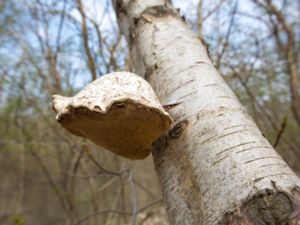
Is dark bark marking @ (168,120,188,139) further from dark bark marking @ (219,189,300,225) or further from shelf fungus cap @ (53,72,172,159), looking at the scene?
dark bark marking @ (219,189,300,225)

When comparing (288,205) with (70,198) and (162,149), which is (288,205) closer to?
(162,149)

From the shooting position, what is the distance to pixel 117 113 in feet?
3.10

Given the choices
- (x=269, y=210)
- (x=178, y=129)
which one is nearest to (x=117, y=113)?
A: (x=178, y=129)

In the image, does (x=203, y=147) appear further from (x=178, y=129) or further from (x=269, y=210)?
(x=269, y=210)

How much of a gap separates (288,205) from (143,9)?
90 centimetres

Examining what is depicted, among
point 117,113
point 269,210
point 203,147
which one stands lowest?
point 269,210

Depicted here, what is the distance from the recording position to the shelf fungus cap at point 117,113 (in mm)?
926

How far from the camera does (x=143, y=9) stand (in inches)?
54.0

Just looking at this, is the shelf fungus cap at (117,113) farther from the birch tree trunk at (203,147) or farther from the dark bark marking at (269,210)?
the dark bark marking at (269,210)

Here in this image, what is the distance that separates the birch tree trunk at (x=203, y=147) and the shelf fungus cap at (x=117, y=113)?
0.07 meters

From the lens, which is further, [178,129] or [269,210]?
[178,129]

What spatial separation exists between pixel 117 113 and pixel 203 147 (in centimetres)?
22

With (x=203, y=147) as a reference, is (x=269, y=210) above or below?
below

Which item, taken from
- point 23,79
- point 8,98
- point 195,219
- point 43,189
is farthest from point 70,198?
point 43,189
